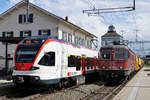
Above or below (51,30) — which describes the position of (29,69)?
below

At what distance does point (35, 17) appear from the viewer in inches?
1065

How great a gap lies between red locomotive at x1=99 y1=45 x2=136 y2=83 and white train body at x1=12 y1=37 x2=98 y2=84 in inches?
169

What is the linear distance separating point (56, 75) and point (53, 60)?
84cm

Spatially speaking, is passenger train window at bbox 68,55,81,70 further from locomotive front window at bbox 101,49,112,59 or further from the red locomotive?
locomotive front window at bbox 101,49,112,59

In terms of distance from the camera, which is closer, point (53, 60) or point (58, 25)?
point (53, 60)

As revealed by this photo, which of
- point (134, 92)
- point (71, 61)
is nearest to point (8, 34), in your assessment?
point (71, 61)

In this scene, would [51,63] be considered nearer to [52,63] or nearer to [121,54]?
[52,63]

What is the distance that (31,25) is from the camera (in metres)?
27.1

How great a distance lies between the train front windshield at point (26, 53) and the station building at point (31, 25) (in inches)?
549

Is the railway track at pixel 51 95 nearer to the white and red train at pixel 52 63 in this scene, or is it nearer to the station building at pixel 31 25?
the white and red train at pixel 52 63

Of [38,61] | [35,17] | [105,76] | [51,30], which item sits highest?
[35,17]

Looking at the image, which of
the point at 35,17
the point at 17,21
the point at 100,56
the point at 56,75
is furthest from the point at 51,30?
the point at 56,75

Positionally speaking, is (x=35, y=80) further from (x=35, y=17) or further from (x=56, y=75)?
(x=35, y=17)

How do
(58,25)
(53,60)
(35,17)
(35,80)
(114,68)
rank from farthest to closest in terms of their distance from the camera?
(35,17) → (58,25) → (114,68) → (53,60) → (35,80)
